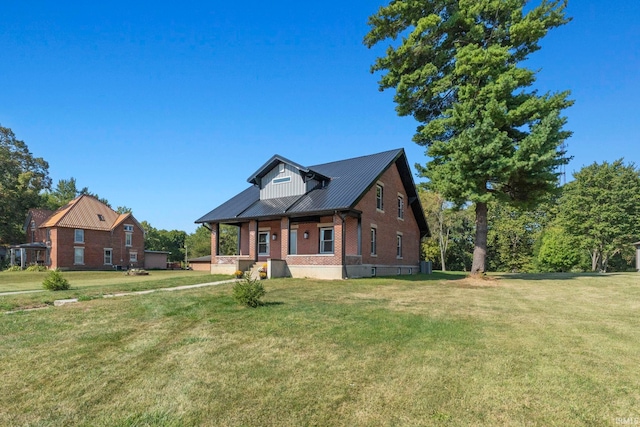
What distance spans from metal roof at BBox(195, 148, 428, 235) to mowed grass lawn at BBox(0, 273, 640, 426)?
35.4 ft

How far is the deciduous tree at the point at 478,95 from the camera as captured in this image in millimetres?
15984

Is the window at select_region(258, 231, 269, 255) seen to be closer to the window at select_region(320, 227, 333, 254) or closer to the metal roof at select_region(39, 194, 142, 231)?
the window at select_region(320, 227, 333, 254)

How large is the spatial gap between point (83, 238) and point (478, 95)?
44306mm

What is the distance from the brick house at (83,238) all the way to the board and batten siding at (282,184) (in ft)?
99.3

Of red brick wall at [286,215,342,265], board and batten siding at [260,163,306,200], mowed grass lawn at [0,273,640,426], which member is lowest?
mowed grass lawn at [0,273,640,426]

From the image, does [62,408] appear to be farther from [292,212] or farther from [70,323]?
[292,212]

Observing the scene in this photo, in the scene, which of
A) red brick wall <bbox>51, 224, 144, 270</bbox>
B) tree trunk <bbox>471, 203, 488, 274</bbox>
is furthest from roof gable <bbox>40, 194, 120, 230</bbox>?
tree trunk <bbox>471, 203, 488, 274</bbox>

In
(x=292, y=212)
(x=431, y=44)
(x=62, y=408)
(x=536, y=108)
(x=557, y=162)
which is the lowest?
(x=62, y=408)

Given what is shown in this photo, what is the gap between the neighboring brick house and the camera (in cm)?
1908

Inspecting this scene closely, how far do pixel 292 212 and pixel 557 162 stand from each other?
13080mm

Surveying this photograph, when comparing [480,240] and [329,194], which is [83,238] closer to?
[329,194]

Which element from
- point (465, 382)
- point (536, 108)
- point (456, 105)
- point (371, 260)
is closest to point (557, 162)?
point (536, 108)

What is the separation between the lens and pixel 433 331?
6.78m

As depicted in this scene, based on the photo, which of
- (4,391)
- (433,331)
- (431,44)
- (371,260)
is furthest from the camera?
(371,260)
